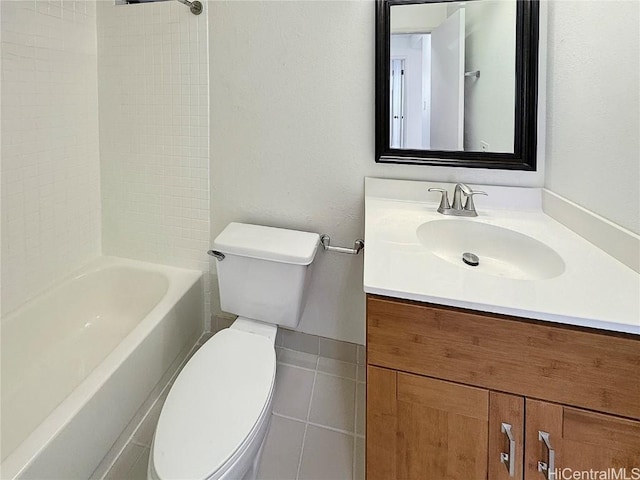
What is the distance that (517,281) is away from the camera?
0.84 meters

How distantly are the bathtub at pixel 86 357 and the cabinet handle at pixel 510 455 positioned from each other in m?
1.17

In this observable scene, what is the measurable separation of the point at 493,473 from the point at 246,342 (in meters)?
0.87

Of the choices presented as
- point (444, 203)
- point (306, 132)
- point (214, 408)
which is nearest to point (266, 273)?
point (214, 408)

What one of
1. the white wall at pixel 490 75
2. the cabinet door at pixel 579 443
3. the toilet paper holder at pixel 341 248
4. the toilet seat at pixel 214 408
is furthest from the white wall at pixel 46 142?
the cabinet door at pixel 579 443

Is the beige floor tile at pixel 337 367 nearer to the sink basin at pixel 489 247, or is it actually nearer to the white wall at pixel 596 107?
the sink basin at pixel 489 247

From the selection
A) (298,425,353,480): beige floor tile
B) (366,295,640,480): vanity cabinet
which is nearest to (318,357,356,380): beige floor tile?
(298,425,353,480): beige floor tile

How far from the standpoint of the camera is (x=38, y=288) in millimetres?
1610

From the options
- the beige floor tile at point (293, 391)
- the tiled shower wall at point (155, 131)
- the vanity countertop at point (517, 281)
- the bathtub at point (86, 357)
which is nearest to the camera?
the vanity countertop at point (517, 281)

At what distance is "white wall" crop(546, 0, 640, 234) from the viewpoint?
93 cm

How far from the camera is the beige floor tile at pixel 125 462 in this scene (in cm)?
122

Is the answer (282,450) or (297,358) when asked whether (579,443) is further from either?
(297,358)

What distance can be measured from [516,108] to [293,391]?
1.48m

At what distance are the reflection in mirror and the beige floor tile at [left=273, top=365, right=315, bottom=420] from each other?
3.83 ft

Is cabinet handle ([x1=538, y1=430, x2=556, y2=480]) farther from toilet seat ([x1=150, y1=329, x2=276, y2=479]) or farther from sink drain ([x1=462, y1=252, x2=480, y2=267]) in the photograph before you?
toilet seat ([x1=150, y1=329, x2=276, y2=479])
